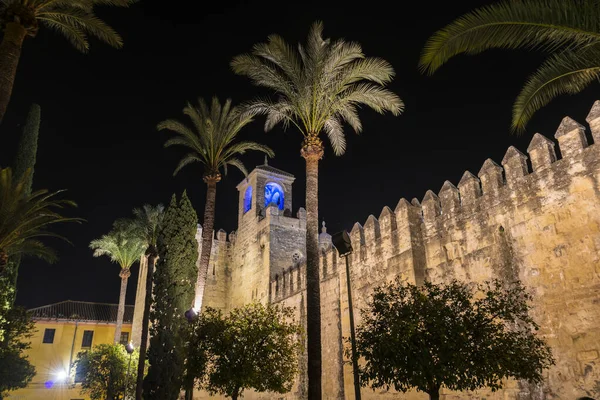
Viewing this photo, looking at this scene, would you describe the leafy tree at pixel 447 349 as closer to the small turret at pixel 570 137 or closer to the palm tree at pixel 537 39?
the palm tree at pixel 537 39

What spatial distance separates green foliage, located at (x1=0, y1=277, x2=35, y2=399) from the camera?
57.6 feet

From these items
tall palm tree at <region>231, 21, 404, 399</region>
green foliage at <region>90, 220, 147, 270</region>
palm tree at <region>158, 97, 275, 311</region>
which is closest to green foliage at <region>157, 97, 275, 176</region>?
palm tree at <region>158, 97, 275, 311</region>

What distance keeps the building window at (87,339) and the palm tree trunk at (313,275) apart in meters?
30.0

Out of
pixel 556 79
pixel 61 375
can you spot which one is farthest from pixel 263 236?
pixel 61 375

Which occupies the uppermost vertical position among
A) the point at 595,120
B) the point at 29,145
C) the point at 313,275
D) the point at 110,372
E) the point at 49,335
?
the point at 29,145

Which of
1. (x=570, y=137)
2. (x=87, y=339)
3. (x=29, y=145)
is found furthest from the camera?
(x=87, y=339)

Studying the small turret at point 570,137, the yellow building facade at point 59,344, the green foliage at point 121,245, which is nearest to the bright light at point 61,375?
the yellow building facade at point 59,344

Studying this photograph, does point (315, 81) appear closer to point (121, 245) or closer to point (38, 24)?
point (38, 24)

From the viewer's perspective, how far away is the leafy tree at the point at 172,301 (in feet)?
40.6

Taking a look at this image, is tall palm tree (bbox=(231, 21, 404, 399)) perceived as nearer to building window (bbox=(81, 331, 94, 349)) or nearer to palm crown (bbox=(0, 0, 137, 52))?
palm crown (bbox=(0, 0, 137, 52))

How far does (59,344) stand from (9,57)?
102 ft

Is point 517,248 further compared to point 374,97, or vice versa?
point 374,97

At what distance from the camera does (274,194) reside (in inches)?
1122

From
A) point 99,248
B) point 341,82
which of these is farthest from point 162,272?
point 99,248
